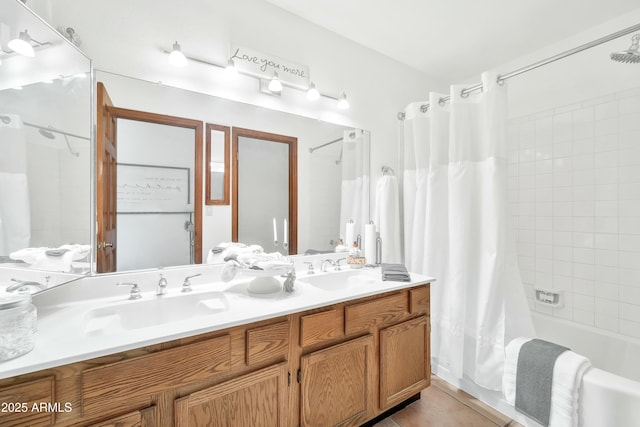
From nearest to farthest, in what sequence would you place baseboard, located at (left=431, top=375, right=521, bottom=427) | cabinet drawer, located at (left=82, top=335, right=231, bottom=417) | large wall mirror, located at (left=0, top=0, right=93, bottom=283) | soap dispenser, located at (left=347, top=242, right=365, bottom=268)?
cabinet drawer, located at (left=82, top=335, right=231, bottom=417), large wall mirror, located at (left=0, top=0, right=93, bottom=283), baseboard, located at (left=431, top=375, right=521, bottom=427), soap dispenser, located at (left=347, top=242, right=365, bottom=268)

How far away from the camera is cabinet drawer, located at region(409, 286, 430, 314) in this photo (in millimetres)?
1656

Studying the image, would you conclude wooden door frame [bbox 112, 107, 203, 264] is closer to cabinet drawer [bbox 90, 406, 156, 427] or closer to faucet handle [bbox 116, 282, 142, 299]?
faucet handle [bbox 116, 282, 142, 299]

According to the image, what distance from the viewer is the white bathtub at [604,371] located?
1055mm

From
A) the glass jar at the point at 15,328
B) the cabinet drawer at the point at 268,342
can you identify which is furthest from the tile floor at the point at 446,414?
the glass jar at the point at 15,328

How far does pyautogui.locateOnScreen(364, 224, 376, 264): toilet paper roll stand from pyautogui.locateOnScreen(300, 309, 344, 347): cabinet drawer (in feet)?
2.41

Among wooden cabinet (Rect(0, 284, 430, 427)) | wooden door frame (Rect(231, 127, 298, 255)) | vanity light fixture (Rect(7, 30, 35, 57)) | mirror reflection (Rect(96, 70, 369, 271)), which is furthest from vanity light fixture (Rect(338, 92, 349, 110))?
vanity light fixture (Rect(7, 30, 35, 57))

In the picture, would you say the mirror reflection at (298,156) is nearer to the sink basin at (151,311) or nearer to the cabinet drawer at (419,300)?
the sink basin at (151,311)

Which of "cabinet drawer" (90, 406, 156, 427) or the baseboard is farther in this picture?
the baseboard

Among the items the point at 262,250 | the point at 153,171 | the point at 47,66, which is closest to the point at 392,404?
the point at 262,250

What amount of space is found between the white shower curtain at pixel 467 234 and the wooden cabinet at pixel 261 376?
392 mm

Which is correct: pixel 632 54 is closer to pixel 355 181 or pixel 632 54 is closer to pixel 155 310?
pixel 355 181

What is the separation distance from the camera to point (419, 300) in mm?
1699

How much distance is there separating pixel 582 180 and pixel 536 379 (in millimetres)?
1699

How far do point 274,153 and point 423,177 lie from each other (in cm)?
117
